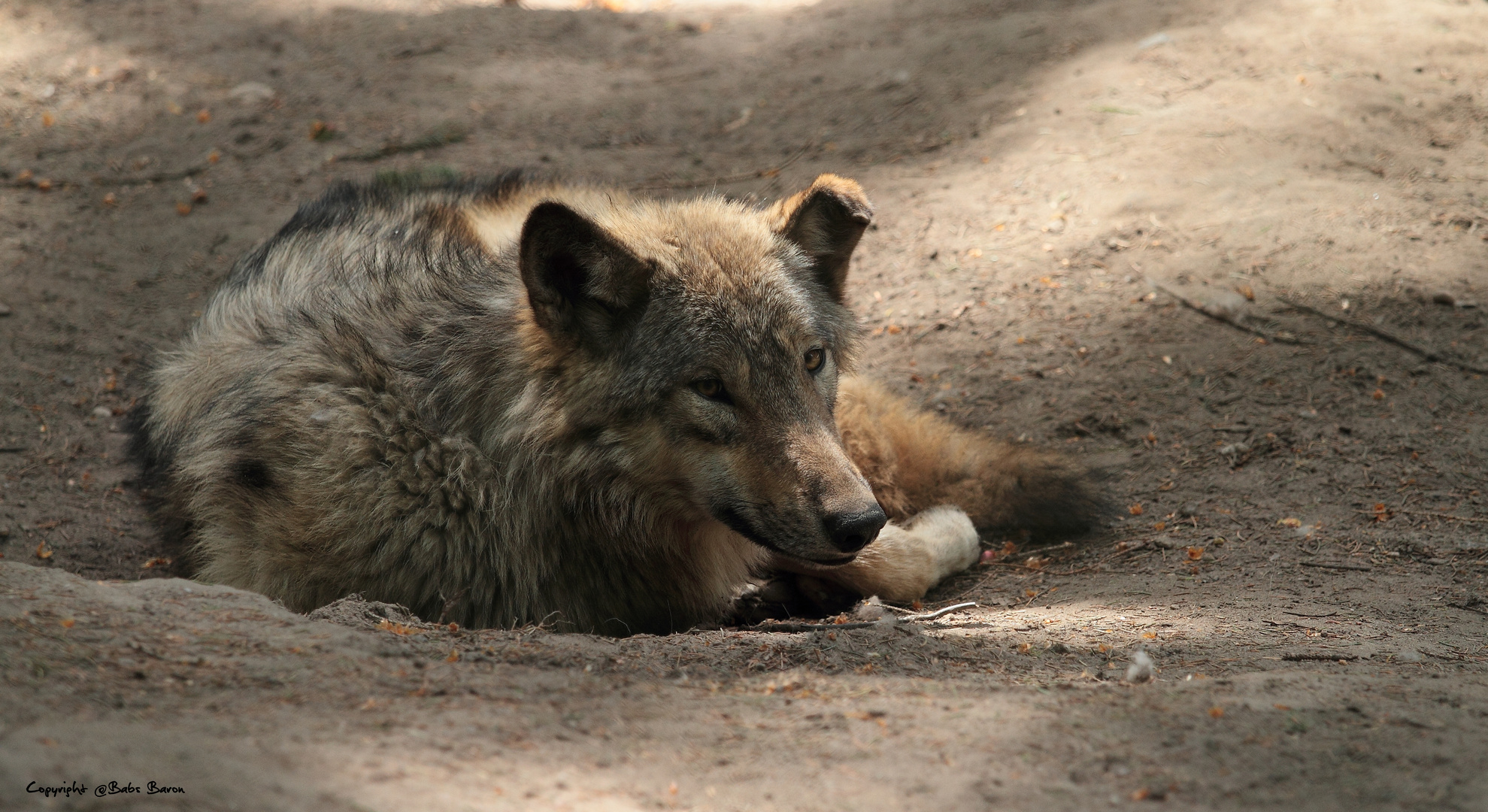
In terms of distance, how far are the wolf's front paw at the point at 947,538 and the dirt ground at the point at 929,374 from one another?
0.49ft

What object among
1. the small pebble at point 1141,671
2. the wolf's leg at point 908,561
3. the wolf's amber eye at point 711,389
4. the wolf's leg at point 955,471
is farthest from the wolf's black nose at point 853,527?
the wolf's leg at point 955,471

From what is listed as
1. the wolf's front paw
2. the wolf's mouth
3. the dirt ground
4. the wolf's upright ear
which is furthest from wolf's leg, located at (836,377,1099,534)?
the wolf's mouth

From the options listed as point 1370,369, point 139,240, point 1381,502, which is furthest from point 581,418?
point 139,240

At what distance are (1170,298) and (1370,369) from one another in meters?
1.10

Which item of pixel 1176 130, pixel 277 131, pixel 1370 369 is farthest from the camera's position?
pixel 277 131

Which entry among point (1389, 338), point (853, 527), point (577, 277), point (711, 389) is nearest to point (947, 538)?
point (853, 527)

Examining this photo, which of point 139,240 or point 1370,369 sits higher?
point 139,240

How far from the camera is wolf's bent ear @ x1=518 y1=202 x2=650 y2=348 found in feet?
11.4

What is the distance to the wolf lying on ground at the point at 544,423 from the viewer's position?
3.59 meters

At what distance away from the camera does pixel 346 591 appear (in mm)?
3783

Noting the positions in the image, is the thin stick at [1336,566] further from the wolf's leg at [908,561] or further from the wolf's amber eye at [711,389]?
the wolf's amber eye at [711,389]

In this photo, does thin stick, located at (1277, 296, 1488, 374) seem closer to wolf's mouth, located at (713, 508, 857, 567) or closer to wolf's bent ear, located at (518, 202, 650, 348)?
wolf's mouth, located at (713, 508, 857, 567)

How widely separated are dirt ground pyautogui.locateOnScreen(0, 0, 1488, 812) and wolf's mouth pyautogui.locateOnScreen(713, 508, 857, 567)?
10.5 inches

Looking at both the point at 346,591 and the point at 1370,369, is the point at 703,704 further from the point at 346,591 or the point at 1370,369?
the point at 1370,369
